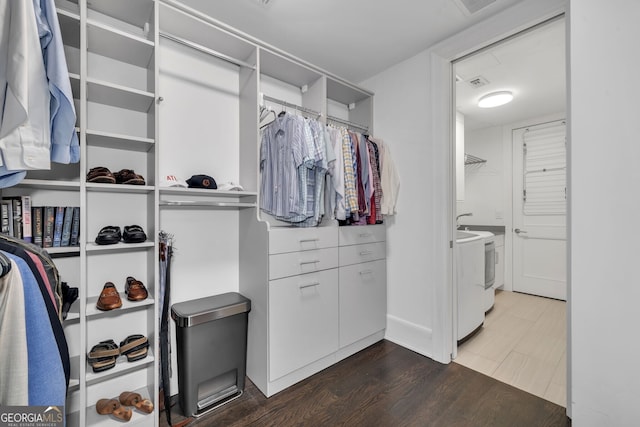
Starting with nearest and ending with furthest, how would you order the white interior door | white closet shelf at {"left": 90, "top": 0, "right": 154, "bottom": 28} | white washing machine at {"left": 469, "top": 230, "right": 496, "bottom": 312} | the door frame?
1. white closet shelf at {"left": 90, "top": 0, "right": 154, "bottom": 28}
2. the door frame
3. white washing machine at {"left": 469, "top": 230, "right": 496, "bottom": 312}
4. the white interior door

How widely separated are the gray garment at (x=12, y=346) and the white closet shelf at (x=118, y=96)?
0.97 metres

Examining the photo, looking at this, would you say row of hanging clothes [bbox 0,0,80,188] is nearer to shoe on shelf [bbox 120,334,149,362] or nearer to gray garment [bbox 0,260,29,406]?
gray garment [bbox 0,260,29,406]

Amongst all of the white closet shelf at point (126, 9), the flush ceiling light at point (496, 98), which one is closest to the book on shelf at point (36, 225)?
the white closet shelf at point (126, 9)

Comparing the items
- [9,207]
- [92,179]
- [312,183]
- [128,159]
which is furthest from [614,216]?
[9,207]

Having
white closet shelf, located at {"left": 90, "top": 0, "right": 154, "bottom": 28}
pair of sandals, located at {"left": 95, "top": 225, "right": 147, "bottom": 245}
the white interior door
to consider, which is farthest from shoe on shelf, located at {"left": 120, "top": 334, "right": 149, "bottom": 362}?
the white interior door

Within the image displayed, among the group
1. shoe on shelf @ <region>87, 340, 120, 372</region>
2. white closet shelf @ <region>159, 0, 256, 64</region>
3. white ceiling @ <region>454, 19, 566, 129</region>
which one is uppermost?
white ceiling @ <region>454, 19, 566, 129</region>

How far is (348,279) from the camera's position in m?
2.15

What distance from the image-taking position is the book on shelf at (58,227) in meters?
1.28

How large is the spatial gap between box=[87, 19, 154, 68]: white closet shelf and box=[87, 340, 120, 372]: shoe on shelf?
5.18 feet

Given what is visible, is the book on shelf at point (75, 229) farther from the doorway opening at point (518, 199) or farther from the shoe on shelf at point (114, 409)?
the doorway opening at point (518, 199)

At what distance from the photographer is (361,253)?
7.39 feet

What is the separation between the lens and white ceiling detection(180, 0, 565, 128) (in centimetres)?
172

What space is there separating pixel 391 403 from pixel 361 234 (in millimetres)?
1148

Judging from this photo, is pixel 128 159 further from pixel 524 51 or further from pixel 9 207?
pixel 524 51
